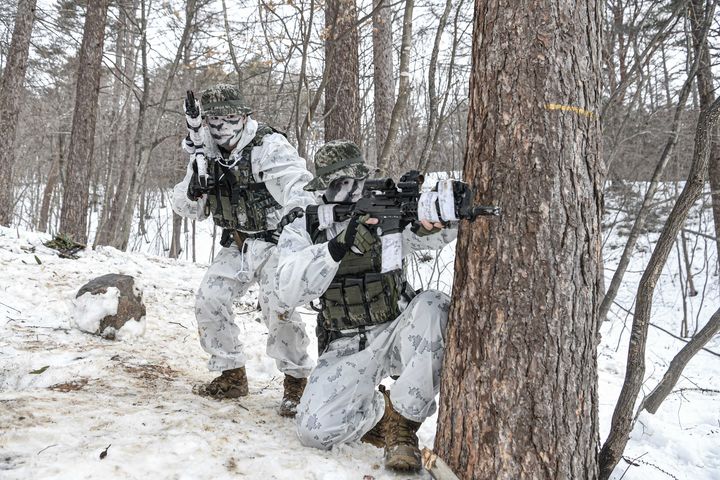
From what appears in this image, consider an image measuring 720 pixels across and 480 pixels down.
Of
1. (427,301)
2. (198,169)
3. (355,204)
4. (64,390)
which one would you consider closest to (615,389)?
(427,301)

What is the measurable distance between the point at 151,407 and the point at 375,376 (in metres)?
1.24

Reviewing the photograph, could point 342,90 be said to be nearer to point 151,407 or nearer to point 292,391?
point 292,391

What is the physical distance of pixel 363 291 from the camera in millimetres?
2848

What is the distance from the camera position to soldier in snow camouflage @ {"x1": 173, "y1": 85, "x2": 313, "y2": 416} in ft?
11.1

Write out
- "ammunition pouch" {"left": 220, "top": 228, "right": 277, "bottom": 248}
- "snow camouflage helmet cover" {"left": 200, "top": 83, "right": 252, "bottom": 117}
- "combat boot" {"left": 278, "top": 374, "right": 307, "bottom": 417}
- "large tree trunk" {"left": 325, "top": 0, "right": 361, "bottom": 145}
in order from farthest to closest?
"large tree trunk" {"left": 325, "top": 0, "right": 361, "bottom": 145}
"ammunition pouch" {"left": 220, "top": 228, "right": 277, "bottom": 248}
"snow camouflage helmet cover" {"left": 200, "top": 83, "right": 252, "bottom": 117}
"combat boot" {"left": 278, "top": 374, "right": 307, "bottom": 417}

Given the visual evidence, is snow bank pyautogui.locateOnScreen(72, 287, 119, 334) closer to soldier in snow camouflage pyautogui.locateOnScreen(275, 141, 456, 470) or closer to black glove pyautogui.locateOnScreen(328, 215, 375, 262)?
soldier in snow camouflage pyautogui.locateOnScreen(275, 141, 456, 470)

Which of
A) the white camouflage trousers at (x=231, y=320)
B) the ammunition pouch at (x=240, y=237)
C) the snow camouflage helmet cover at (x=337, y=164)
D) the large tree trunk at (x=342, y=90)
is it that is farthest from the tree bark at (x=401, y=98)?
the snow camouflage helmet cover at (x=337, y=164)

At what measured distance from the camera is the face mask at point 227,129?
3416 millimetres

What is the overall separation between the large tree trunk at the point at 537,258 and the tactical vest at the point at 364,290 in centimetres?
73

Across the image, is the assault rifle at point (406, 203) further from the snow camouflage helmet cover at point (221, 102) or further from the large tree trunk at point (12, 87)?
the large tree trunk at point (12, 87)

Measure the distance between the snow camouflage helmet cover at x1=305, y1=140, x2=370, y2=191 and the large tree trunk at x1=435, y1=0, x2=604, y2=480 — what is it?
2.87 ft

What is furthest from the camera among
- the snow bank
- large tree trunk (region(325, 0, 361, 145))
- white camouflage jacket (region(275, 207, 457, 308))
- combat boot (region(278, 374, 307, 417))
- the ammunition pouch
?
large tree trunk (region(325, 0, 361, 145))

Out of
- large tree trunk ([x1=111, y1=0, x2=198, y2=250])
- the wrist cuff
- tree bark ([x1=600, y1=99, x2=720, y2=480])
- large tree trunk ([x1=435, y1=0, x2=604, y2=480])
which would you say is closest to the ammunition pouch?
the wrist cuff

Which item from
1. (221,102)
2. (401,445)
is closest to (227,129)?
(221,102)
